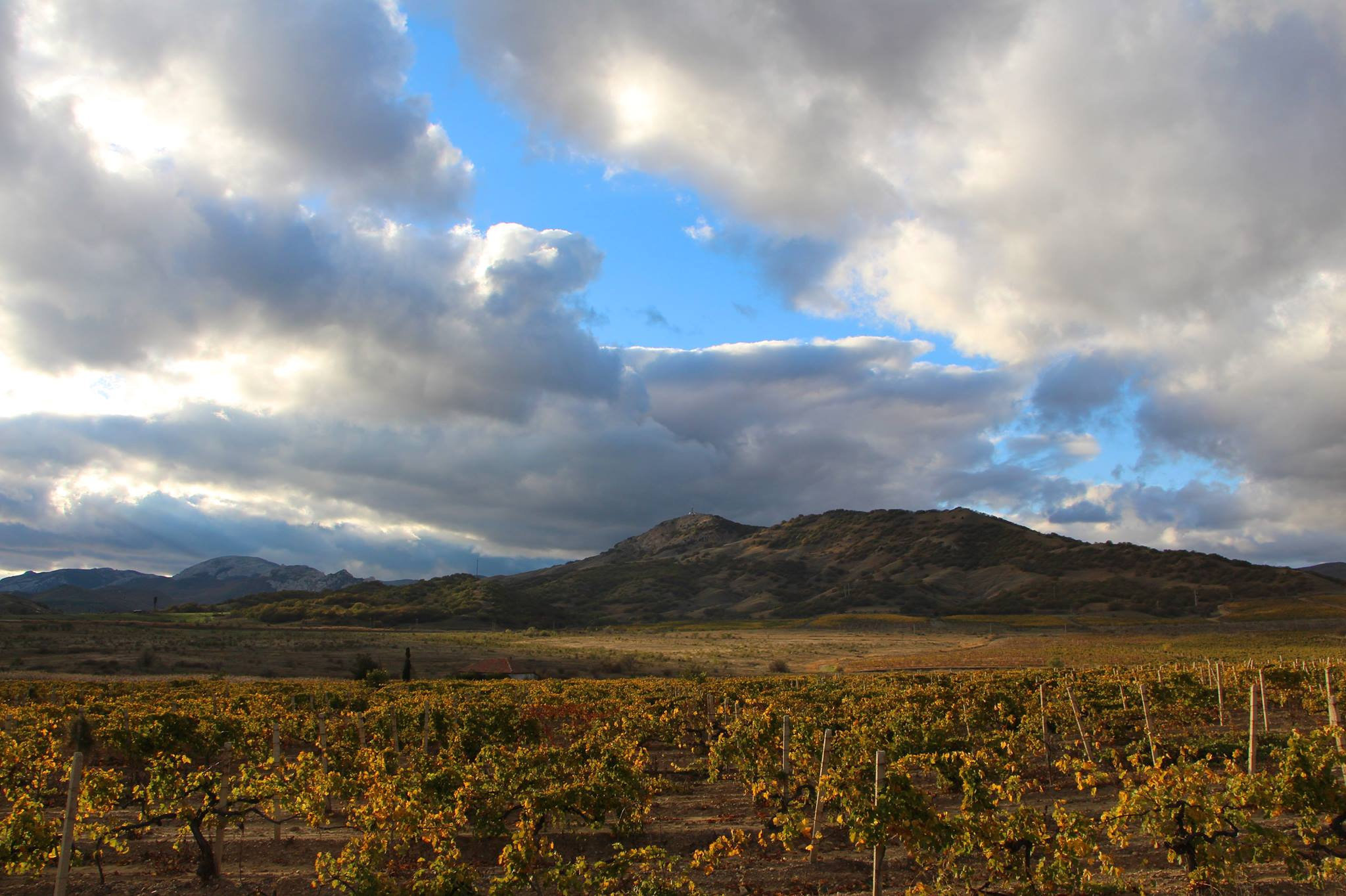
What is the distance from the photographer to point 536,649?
3440 inches

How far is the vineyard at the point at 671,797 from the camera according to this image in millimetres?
10547

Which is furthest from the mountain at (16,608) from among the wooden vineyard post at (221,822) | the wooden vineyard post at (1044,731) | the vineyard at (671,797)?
the wooden vineyard post at (1044,731)

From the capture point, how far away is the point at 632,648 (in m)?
93.1

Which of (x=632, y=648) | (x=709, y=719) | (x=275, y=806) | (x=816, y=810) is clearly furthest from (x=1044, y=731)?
(x=632, y=648)

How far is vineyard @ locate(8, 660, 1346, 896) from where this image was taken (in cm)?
1055

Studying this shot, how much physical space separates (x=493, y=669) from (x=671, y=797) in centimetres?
4141

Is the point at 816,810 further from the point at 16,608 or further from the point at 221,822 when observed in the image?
the point at 16,608

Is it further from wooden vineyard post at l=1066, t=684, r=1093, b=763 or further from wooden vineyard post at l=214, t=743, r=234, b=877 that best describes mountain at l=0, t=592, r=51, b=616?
wooden vineyard post at l=1066, t=684, r=1093, b=763

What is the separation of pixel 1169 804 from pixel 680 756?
18500 millimetres

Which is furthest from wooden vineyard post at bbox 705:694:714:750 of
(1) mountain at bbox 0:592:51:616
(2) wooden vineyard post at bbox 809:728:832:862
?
(1) mountain at bbox 0:592:51:616

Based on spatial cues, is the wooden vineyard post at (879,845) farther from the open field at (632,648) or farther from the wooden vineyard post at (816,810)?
the open field at (632,648)

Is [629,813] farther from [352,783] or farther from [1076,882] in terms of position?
[1076,882]

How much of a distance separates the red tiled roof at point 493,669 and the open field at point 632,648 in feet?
7.94

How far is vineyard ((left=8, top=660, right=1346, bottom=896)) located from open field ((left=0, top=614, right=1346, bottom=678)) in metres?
34.5
